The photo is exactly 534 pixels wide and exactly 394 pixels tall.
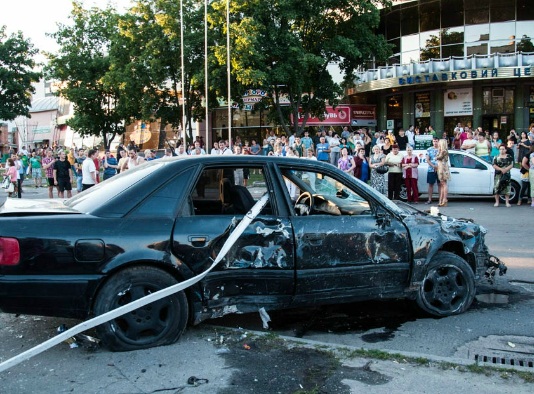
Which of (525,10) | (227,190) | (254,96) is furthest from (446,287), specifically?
(525,10)

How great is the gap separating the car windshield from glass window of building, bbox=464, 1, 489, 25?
31355 mm

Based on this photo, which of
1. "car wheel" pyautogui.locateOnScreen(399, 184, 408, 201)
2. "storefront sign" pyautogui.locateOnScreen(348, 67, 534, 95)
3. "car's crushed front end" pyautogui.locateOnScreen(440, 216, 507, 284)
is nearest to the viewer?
"car's crushed front end" pyautogui.locateOnScreen(440, 216, 507, 284)

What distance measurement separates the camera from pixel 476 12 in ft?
105

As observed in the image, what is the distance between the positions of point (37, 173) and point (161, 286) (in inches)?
1001

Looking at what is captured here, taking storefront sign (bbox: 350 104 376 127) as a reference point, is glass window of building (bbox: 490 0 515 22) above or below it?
above

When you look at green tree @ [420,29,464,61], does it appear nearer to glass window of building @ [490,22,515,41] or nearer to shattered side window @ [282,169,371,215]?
glass window of building @ [490,22,515,41]

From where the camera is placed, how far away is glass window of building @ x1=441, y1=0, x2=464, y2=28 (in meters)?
32.5

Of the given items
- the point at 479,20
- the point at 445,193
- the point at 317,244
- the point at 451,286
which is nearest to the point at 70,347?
the point at 317,244

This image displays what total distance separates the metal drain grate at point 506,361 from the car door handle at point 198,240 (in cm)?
226

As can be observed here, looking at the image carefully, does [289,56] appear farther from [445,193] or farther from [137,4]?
[445,193]

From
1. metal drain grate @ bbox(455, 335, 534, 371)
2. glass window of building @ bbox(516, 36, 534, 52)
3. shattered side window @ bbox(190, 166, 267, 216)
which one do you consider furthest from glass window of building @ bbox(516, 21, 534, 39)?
shattered side window @ bbox(190, 166, 267, 216)

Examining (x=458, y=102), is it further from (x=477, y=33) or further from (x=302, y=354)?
(x=302, y=354)

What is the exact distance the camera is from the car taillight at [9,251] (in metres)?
4.14

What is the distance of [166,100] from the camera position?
1468 inches
